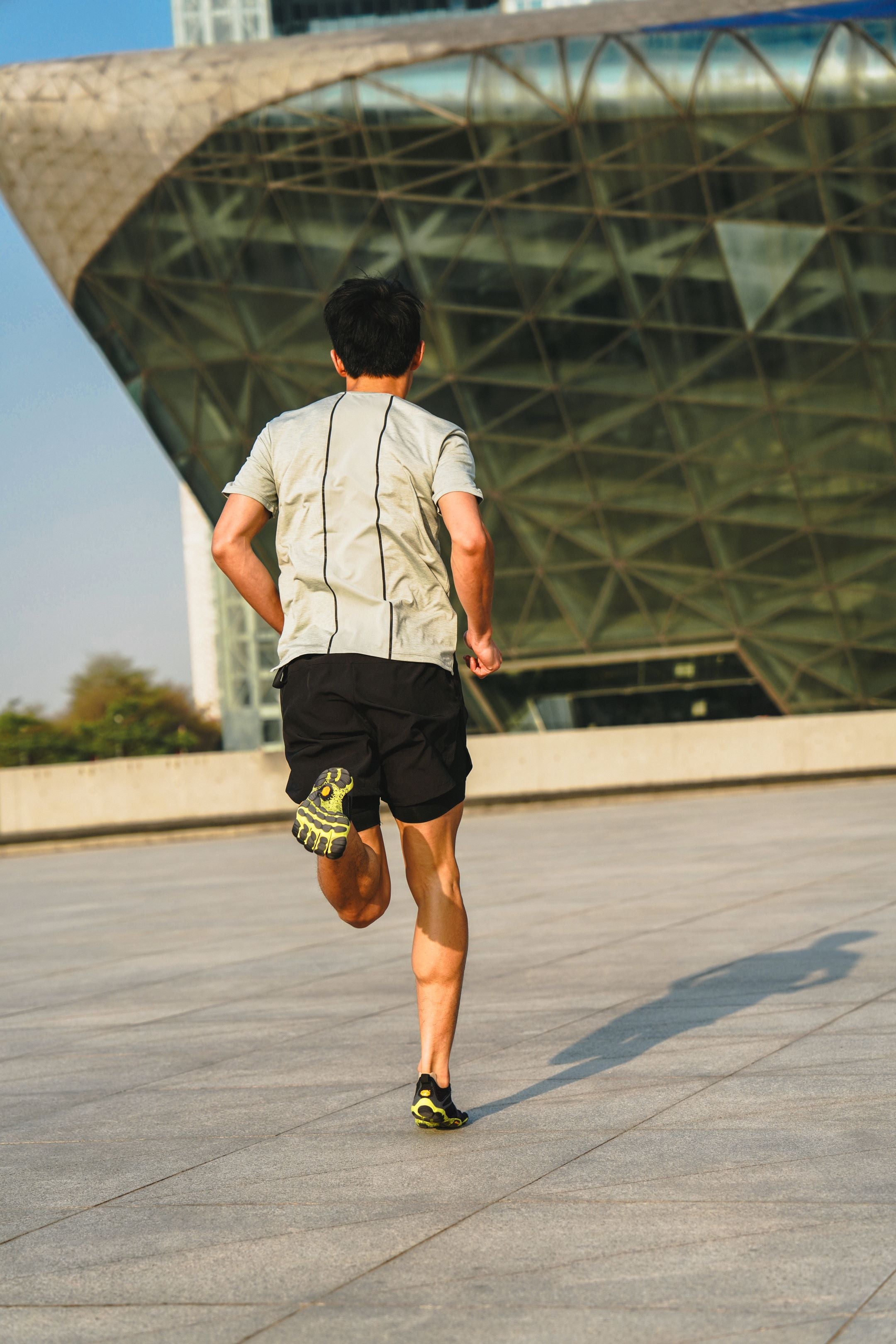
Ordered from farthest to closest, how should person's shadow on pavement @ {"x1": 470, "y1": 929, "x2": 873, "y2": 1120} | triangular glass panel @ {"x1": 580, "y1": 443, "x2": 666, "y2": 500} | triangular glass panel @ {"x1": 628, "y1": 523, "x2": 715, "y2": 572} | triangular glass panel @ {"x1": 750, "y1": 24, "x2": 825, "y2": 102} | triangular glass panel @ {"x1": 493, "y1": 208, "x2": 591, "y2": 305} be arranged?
triangular glass panel @ {"x1": 628, "y1": 523, "x2": 715, "y2": 572}, triangular glass panel @ {"x1": 580, "y1": 443, "x2": 666, "y2": 500}, triangular glass panel @ {"x1": 493, "y1": 208, "x2": 591, "y2": 305}, triangular glass panel @ {"x1": 750, "y1": 24, "x2": 825, "y2": 102}, person's shadow on pavement @ {"x1": 470, "y1": 929, "x2": 873, "y2": 1120}

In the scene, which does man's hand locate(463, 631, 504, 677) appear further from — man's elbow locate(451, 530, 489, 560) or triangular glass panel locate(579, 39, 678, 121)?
triangular glass panel locate(579, 39, 678, 121)

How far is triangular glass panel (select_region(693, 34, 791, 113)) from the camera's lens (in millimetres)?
23641

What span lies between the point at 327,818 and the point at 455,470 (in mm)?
917

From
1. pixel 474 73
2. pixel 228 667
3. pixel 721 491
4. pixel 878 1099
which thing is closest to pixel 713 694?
pixel 721 491

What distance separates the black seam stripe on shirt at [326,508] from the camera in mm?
3719

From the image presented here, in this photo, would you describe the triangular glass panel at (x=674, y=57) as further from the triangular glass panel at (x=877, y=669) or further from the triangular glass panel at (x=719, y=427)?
the triangular glass panel at (x=877, y=669)

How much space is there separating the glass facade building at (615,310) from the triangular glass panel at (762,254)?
49mm

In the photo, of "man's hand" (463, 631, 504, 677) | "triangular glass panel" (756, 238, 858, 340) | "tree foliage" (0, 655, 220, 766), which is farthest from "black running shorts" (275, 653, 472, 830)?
"tree foliage" (0, 655, 220, 766)

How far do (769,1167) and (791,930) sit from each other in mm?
4013

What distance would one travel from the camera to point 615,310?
26.5 meters

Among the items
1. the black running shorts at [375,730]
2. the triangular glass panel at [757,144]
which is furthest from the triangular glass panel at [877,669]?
the black running shorts at [375,730]

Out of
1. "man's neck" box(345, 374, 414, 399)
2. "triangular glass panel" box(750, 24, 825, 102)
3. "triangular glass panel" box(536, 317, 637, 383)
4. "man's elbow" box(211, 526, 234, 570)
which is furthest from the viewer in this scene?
"triangular glass panel" box(536, 317, 637, 383)

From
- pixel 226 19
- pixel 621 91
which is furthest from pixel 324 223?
pixel 226 19

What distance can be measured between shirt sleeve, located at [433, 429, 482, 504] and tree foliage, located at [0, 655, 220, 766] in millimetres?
88105
